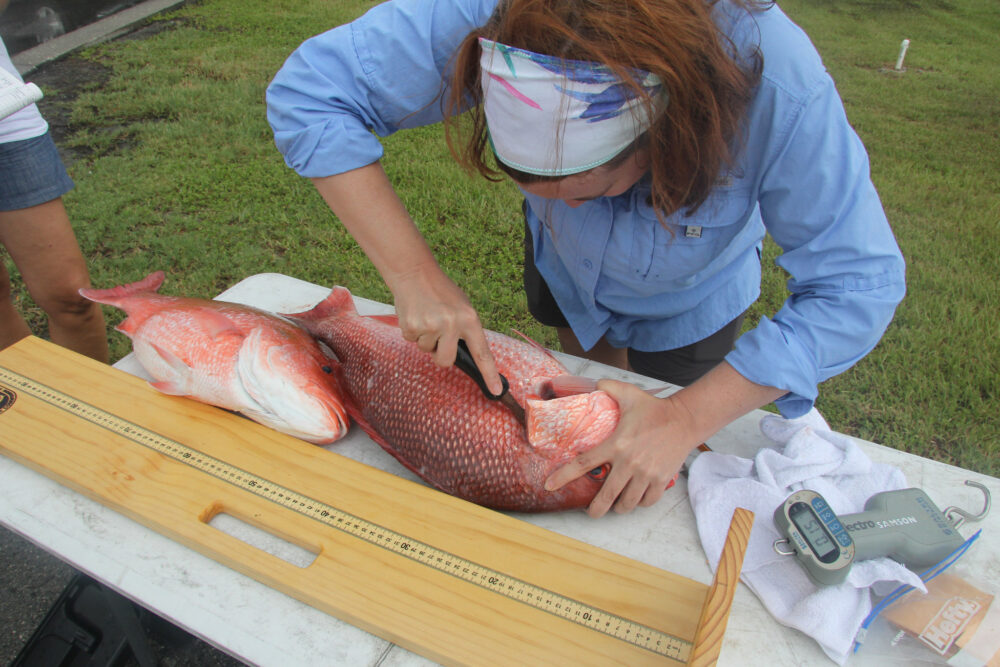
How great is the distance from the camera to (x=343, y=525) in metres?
1.43

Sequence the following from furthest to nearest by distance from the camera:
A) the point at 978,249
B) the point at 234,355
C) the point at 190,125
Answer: the point at 190,125, the point at 978,249, the point at 234,355

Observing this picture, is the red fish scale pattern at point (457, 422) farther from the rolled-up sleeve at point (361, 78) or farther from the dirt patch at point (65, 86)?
the dirt patch at point (65, 86)

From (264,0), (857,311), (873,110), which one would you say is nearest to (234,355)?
(857,311)

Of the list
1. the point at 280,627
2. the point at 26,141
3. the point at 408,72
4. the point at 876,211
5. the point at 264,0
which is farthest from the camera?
the point at 264,0

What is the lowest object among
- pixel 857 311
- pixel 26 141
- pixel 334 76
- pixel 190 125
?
pixel 190 125

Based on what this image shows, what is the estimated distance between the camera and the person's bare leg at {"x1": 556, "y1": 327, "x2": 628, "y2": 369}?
2.43 m

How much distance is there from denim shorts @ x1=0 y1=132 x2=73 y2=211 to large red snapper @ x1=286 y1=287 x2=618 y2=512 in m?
1.54

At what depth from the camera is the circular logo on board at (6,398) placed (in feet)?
5.62

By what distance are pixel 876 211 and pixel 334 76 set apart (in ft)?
3.89

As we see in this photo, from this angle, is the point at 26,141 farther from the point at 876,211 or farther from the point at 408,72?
the point at 876,211

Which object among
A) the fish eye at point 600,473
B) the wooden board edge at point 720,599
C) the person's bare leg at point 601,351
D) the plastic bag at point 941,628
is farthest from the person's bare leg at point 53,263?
the plastic bag at point 941,628

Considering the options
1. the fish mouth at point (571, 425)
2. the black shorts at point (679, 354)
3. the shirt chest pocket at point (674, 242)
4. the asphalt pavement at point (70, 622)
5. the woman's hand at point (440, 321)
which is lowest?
the asphalt pavement at point (70, 622)

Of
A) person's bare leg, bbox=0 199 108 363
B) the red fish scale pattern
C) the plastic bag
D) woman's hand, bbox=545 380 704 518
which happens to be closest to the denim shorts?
person's bare leg, bbox=0 199 108 363

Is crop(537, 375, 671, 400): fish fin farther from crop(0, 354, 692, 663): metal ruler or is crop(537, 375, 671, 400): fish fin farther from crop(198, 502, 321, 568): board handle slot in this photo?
crop(198, 502, 321, 568): board handle slot
